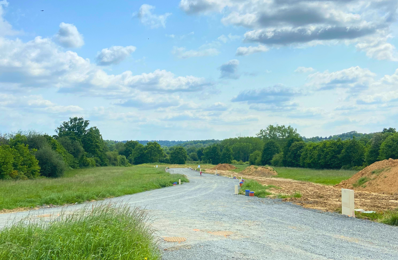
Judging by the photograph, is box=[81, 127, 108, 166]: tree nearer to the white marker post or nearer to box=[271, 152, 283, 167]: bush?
box=[271, 152, 283, 167]: bush

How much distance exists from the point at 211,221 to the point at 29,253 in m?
9.15

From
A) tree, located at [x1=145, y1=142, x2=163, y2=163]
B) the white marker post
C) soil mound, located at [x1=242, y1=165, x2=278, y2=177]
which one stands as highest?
tree, located at [x1=145, y1=142, x2=163, y2=163]

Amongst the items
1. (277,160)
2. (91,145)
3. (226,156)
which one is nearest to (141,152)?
(226,156)

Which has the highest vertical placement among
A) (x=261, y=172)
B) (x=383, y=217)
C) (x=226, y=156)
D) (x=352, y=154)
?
(x=352, y=154)

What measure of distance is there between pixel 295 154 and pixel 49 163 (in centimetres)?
6688

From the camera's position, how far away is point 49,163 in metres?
54.1

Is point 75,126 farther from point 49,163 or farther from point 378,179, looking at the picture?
point 378,179

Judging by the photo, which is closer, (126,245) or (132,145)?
(126,245)

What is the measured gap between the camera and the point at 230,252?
28.7ft

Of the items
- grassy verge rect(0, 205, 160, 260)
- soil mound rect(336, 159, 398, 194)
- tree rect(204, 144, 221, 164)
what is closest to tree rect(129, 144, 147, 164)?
tree rect(204, 144, 221, 164)

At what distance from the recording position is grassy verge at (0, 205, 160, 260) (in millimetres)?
5789

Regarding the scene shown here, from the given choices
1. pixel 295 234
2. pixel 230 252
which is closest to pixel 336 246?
pixel 295 234

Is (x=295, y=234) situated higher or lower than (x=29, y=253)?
lower

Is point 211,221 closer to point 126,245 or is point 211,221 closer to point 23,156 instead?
point 126,245
